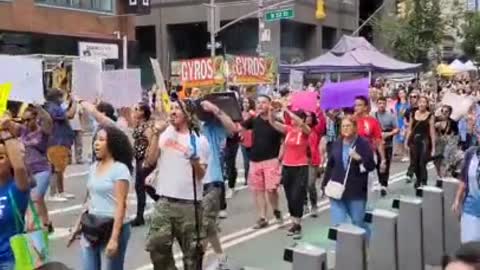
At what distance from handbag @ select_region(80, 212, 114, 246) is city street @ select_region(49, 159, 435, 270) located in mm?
2777

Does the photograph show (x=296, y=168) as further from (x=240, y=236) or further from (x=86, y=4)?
(x=86, y=4)

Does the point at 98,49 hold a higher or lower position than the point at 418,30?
lower

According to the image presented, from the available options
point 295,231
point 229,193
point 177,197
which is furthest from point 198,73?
point 177,197

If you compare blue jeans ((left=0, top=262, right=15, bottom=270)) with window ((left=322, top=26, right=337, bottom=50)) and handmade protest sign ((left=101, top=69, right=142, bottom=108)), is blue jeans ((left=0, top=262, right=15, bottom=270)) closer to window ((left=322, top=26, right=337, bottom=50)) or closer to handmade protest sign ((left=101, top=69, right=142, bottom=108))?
handmade protest sign ((left=101, top=69, right=142, bottom=108))

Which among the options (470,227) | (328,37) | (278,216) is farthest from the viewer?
(328,37)

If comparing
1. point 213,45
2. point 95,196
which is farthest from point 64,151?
point 213,45

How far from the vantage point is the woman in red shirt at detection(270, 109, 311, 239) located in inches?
397

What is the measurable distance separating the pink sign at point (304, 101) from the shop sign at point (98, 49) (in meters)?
20.4

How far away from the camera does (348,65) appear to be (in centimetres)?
2414

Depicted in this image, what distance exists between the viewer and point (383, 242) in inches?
279

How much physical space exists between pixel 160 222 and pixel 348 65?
724 inches

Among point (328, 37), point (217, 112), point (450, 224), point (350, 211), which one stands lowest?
point (450, 224)

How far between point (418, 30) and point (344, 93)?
111 ft

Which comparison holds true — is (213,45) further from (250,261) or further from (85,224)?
(85,224)
